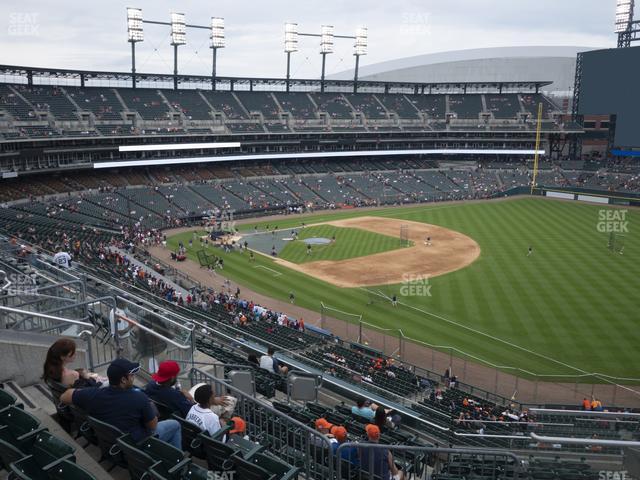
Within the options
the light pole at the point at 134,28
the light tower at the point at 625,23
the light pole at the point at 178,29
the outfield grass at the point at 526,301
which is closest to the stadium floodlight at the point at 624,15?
the light tower at the point at 625,23

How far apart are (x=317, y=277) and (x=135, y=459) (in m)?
31.5

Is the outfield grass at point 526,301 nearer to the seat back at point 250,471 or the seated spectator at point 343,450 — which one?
the seated spectator at point 343,450

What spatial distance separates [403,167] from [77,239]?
58704mm

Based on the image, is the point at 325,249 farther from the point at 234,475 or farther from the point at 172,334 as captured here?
the point at 234,475

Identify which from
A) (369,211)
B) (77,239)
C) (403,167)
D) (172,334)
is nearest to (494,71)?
(403,167)

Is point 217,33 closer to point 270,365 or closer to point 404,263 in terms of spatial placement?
point 404,263

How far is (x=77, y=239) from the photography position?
38.0 meters

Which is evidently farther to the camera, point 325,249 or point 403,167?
point 403,167

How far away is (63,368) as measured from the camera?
707 cm

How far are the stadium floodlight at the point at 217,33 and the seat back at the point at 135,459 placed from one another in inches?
3045

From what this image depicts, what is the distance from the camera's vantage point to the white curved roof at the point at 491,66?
135 meters

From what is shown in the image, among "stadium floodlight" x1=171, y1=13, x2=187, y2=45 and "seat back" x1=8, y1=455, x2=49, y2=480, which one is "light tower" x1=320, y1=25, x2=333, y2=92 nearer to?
Result: "stadium floodlight" x1=171, y1=13, x2=187, y2=45

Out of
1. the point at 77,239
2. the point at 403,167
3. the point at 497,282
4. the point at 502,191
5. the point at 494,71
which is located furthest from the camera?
the point at 494,71

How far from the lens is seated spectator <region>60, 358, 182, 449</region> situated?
6.20 meters
